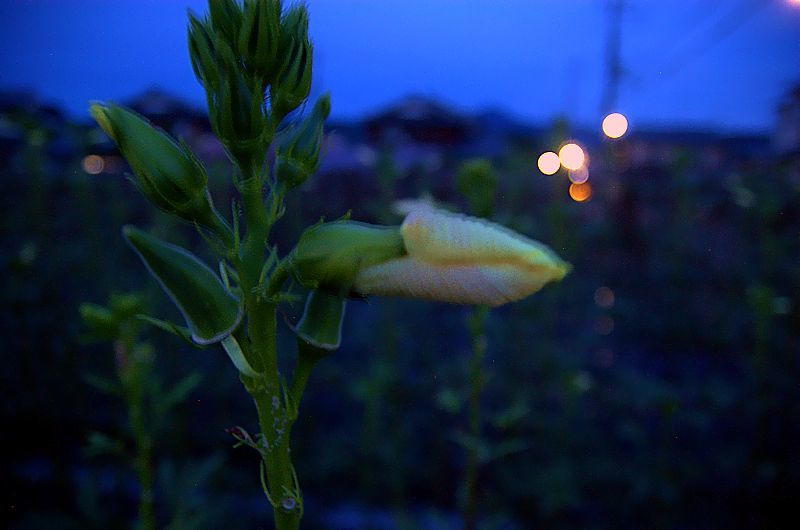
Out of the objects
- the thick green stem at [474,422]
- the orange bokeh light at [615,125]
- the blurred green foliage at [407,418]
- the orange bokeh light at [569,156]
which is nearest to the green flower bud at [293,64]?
the thick green stem at [474,422]

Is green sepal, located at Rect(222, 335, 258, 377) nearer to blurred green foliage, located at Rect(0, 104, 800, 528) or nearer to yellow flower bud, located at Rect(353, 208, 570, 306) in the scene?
yellow flower bud, located at Rect(353, 208, 570, 306)

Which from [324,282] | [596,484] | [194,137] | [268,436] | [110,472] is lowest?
[110,472]

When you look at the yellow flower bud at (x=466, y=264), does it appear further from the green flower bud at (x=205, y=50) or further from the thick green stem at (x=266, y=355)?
the green flower bud at (x=205, y=50)

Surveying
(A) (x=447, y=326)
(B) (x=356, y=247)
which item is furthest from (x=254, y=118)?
(A) (x=447, y=326)

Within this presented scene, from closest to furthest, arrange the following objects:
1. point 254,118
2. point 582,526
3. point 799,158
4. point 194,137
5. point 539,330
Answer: point 254,118
point 799,158
point 582,526
point 539,330
point 194,137

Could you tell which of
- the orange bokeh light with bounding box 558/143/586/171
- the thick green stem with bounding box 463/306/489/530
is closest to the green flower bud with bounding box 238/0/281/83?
the thick green stem with bounding box 463/306/489/530

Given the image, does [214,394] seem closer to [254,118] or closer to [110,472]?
[110,472]

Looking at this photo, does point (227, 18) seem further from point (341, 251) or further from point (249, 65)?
point (341, 251)
